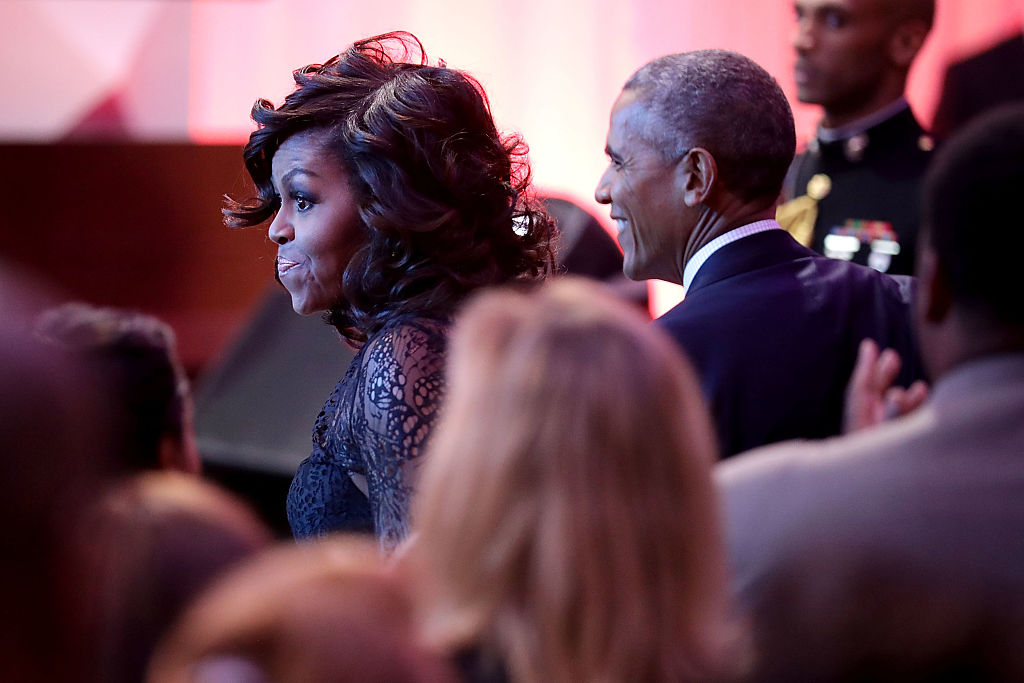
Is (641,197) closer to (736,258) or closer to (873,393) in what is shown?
(736,258)

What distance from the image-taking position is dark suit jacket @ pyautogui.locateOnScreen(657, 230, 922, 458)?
159 centimetres

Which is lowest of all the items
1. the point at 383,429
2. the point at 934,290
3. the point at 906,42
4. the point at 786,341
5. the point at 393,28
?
the point at 393,28

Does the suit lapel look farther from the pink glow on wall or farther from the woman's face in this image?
the pink glow on wall

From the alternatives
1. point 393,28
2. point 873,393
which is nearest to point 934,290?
point 873,393

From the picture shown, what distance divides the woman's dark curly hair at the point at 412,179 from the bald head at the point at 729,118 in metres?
0.33

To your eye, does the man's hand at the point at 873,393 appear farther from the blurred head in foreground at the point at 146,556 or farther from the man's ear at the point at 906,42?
the man's ear at the point at 906,42

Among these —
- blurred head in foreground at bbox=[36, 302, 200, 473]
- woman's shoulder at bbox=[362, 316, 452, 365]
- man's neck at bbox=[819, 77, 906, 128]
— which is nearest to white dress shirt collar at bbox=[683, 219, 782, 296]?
woman's shoulder at bbox=[362, 316, 452, 365]

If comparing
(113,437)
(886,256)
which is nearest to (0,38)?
(886,256)

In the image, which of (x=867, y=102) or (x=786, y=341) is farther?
(x=867, y=102)

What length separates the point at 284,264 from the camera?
1717mm

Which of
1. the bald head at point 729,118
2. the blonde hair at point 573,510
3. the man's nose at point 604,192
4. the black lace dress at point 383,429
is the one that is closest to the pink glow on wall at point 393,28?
the man's nose at point 604,192

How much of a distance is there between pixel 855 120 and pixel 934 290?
2.01 m

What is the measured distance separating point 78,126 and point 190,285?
71 centimetres

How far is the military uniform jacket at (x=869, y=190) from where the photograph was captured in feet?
9.17
